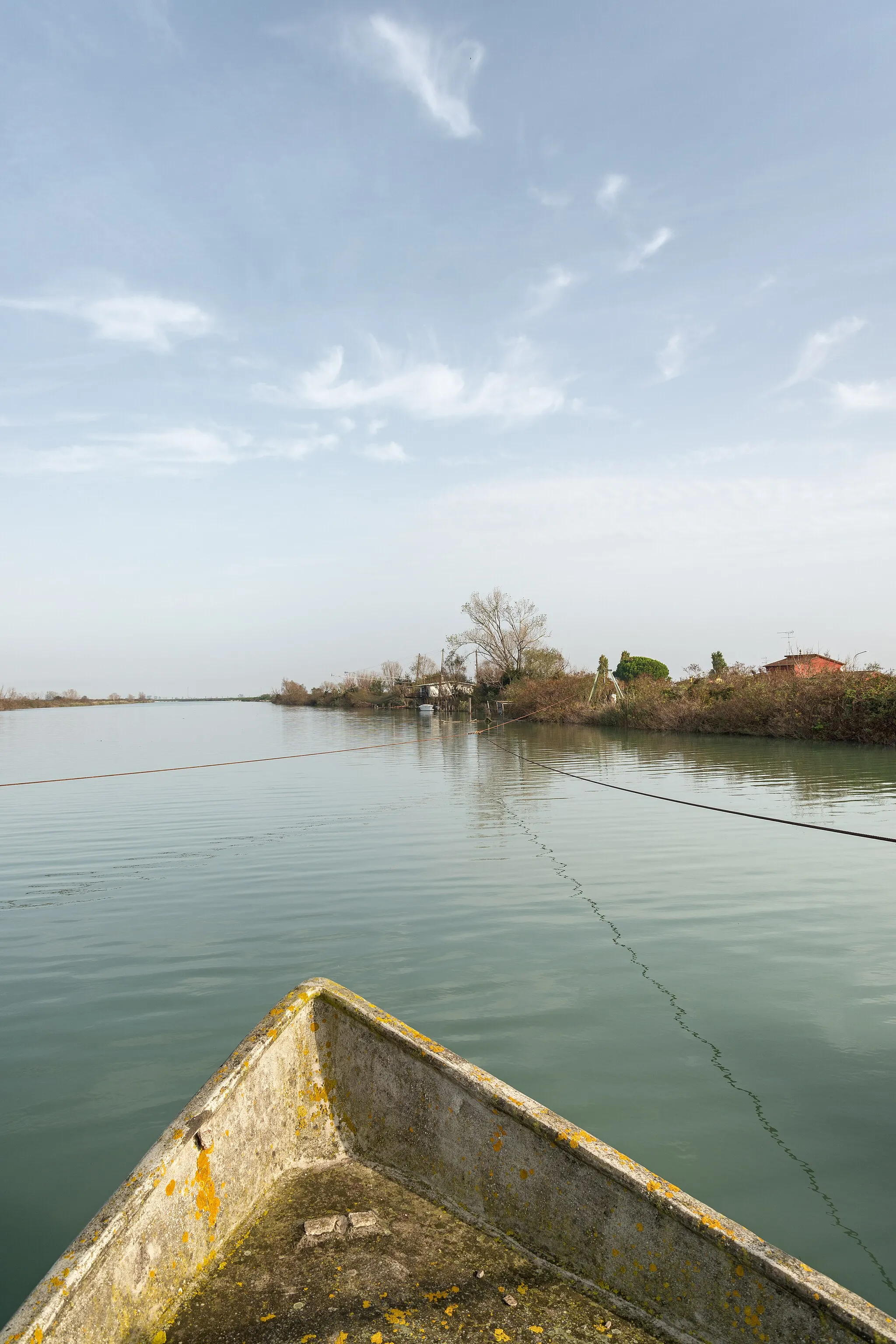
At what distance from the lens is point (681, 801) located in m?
11.4

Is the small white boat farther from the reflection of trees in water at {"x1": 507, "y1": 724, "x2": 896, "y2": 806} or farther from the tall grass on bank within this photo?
the tall grass on bank

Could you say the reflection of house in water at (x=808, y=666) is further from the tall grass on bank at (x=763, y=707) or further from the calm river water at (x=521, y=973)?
the calm river water at (x=521, y=973)

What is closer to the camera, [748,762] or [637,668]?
[748,762]

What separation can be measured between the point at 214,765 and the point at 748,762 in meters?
13.4

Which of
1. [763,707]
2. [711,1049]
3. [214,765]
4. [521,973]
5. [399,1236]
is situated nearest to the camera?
[399,1236]

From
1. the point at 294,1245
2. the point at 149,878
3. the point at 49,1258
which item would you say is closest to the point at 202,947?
the point at 149,878

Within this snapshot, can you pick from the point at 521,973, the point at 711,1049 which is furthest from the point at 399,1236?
the point at 521,973

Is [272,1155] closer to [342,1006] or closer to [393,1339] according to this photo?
[342,1006]

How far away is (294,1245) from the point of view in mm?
2344

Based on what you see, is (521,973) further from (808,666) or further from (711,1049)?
(808,666)

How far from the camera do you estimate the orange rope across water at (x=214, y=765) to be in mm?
17797

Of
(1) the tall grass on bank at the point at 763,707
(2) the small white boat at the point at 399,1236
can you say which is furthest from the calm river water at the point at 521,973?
(1) the tall grass on bank at the point at 763,707

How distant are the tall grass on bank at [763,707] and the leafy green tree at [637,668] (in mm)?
12232

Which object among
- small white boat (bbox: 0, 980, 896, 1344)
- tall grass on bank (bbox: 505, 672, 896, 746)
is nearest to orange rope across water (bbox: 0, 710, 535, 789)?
tall grass on bank (bbox: 505, 672, 896, 746)
